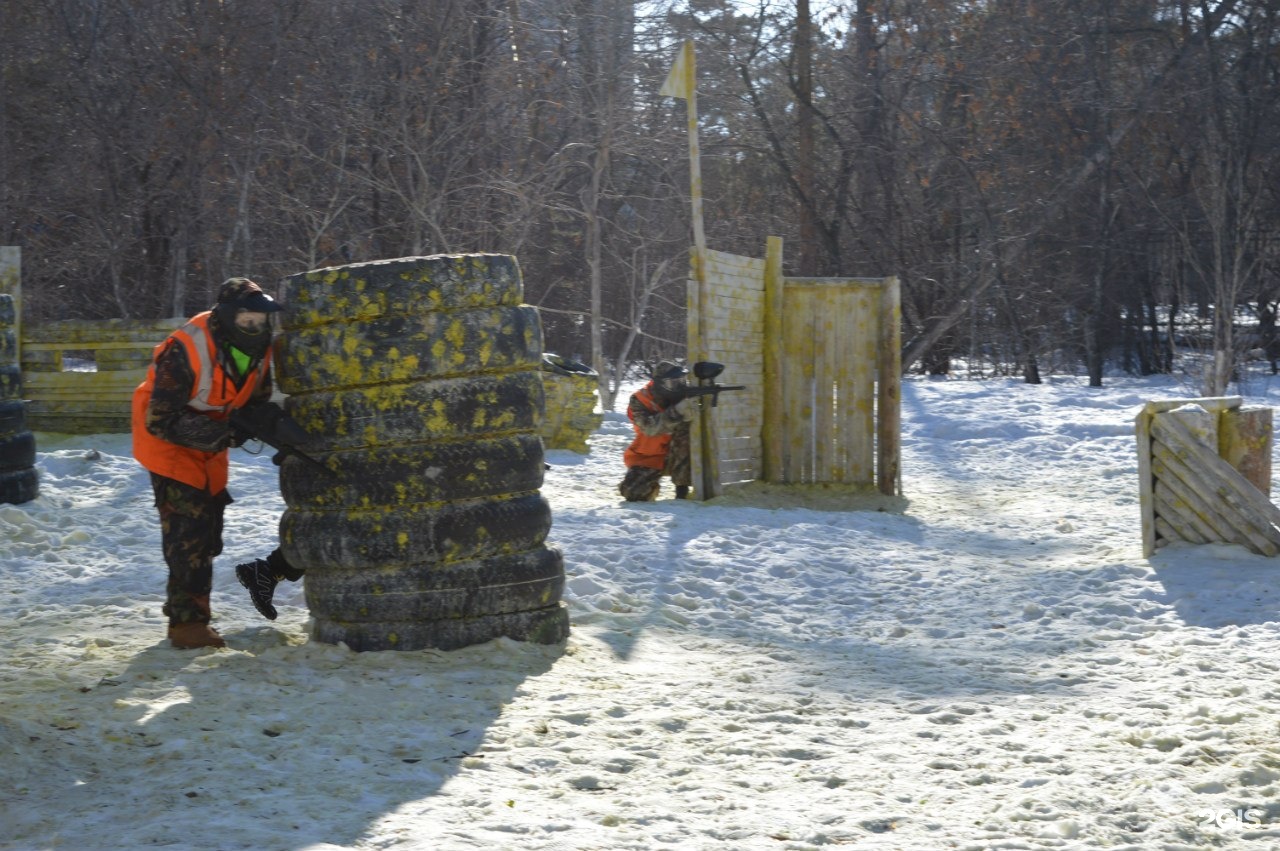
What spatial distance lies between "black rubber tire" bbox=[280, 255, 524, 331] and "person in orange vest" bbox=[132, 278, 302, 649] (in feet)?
0.54

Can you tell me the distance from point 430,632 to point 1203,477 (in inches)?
164

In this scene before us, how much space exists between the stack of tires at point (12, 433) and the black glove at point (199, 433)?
3.75 metres

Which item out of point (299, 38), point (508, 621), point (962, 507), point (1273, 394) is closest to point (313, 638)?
point (508, 621)

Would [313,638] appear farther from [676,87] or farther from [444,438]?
[676,87]

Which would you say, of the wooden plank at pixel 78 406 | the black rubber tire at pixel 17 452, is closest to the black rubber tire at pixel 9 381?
the black rubber tire at pixel 17 452

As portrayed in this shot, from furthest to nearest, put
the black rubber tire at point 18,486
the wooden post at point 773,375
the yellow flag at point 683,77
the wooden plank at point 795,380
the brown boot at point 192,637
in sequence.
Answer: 1. the wooden plank at point 795,380
2. the wooden post at point 773,375
3. the yellow flag at point 683,77
4. the black rubber tire at point 18,486
5. the brown boot at point 192,637

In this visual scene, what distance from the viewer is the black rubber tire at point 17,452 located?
8.16m

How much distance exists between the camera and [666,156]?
1703 centimetres

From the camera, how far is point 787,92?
21.4 metres

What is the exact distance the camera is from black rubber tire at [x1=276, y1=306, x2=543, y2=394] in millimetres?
4945

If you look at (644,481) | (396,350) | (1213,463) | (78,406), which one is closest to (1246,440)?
(1213,463)

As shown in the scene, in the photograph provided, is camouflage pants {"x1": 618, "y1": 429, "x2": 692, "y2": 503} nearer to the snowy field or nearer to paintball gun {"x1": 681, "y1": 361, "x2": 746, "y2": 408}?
paintball gun {"x1": 681, "y1": 361, "x2": 746, "y2": 408}

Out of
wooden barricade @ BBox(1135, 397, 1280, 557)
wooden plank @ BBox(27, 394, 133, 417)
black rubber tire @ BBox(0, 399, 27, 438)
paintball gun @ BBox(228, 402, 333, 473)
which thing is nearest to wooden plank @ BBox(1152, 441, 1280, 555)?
wooden barricade @ BBox(1135, 397, 1280, 557)

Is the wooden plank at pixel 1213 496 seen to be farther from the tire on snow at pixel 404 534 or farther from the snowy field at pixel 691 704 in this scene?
the tire on snow at pixel 404 534
